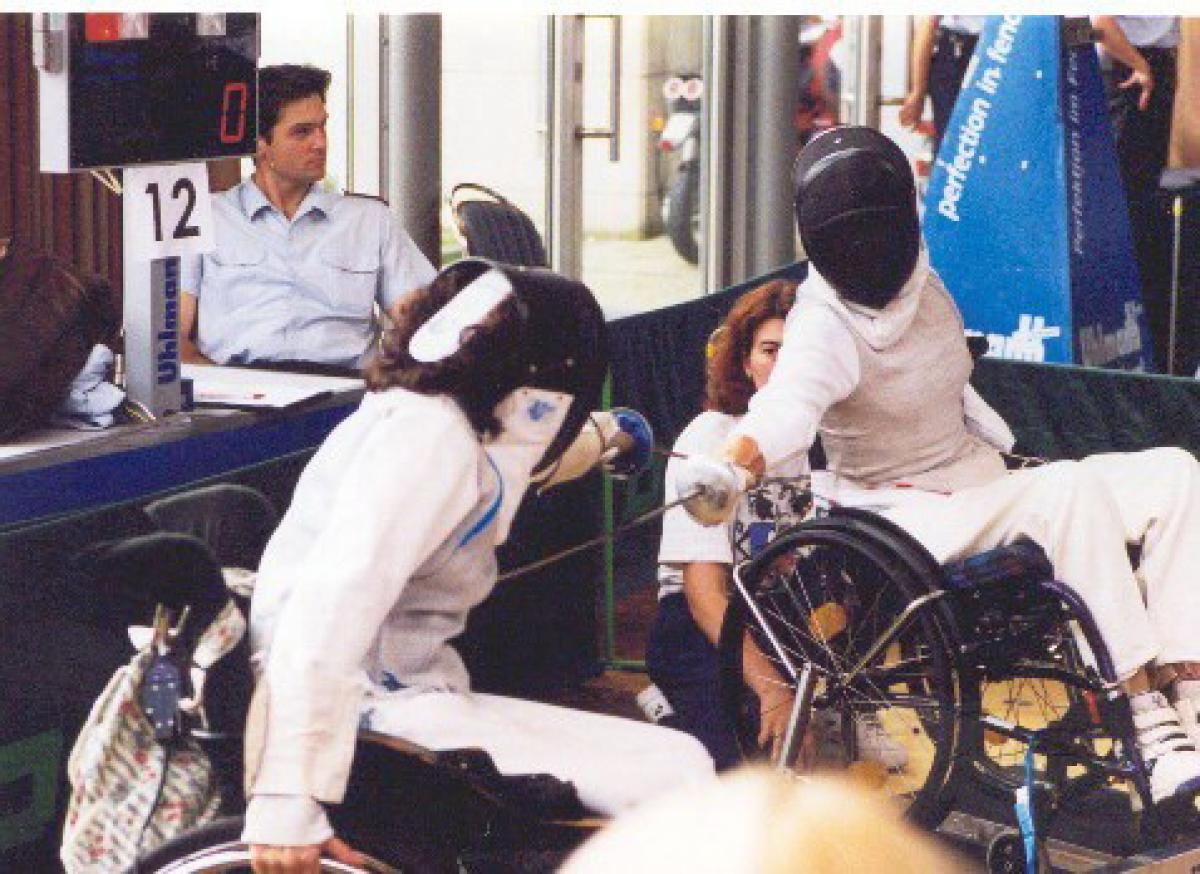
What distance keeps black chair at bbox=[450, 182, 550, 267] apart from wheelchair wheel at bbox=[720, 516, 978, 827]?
191 cm

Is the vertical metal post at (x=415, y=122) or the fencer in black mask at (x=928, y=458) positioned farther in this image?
the vertical metal post at (x=415, y=122)

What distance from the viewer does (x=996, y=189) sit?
7867 millimetres

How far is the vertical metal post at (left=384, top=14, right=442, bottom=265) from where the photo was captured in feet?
24.2

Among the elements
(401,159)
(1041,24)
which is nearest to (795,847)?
(401,159)

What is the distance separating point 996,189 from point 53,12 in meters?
4.20

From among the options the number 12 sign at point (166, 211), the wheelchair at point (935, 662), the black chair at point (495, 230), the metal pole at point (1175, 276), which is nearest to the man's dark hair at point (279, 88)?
the black chair at point (495, 230)

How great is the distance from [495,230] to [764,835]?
9.47 ft

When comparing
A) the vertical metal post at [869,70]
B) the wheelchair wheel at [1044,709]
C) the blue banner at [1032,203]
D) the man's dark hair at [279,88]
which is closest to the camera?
the wheelchair wheel at [1044,709]

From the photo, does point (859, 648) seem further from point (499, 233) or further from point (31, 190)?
point (31, 190)

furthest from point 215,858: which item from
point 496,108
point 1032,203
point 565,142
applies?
point 565,142

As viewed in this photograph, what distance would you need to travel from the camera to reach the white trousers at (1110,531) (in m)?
4.41

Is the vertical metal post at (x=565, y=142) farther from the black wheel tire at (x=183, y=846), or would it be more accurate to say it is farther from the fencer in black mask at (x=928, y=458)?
the black wheel tire at (x=183, y=846)

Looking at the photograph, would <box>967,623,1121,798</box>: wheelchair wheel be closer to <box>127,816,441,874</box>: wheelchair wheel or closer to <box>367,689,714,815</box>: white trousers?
<box>367,689,714,815</box>: white trousers

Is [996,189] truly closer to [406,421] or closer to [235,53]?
[235,53]
